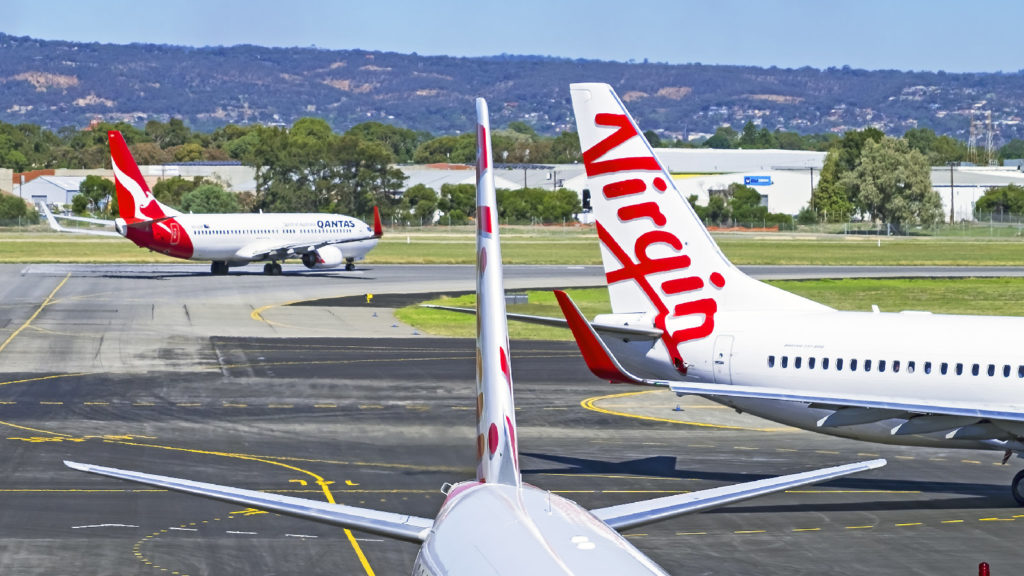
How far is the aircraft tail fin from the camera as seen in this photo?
15.7 meters

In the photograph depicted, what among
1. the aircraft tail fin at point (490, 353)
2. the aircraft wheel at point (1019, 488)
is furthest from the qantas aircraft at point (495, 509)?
the aircraft wheel at point (1019, 488)

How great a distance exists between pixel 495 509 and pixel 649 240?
745 inches

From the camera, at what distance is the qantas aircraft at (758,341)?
27.7m

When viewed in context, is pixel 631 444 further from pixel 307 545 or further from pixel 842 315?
pixel 307 545

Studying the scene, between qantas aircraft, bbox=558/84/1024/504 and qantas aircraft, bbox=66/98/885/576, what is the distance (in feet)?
29.2

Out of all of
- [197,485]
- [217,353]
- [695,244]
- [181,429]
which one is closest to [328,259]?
[217,353]

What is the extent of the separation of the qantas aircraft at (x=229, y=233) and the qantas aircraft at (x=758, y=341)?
67416 millimetres

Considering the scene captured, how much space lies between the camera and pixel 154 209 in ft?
321

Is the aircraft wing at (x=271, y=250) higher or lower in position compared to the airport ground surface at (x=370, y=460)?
lower

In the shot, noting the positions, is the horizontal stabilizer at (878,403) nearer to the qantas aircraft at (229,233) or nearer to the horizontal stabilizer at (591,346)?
the horizontal stabilizer at (591,346)

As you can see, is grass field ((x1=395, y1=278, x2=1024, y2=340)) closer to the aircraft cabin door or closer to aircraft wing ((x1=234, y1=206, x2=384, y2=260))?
aircraft wing ((x1=234, y1=206, x2=384, y2=260))

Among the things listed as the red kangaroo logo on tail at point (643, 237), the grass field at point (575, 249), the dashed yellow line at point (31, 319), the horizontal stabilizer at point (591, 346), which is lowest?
the grass field at point (575, 249)

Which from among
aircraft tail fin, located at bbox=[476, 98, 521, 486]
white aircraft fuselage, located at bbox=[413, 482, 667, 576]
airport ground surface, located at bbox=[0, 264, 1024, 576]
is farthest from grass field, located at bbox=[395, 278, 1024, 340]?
white aircraft fuselage, located at bbox=[413, 482, 667, 576]

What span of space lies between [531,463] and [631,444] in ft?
12.4
